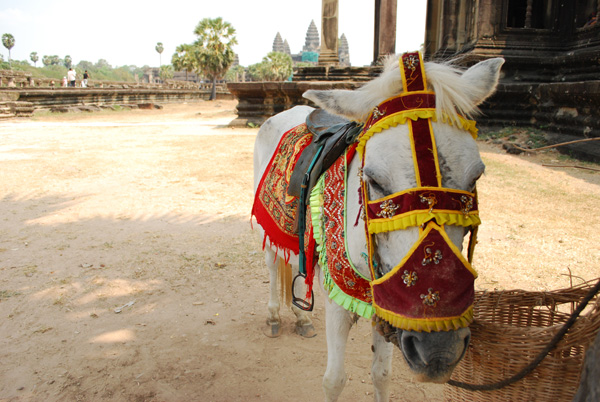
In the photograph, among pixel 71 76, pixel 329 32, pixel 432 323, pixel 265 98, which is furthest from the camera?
pixel 71 76

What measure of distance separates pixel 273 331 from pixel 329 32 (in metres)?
13.9

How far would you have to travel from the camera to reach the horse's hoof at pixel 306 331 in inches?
116

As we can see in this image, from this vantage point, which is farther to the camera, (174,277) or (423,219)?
(174,277)

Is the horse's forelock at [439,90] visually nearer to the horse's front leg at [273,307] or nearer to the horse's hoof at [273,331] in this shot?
the horse's front leg at [273,307]

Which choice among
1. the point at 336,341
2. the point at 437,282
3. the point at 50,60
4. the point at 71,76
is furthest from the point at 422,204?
the point at 50,60

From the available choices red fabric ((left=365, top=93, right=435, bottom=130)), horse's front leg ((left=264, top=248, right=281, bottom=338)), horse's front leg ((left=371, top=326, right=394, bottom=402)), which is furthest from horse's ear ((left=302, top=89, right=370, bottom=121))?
horse's front leg ((left=264, top=248, right=281, bottom=338))

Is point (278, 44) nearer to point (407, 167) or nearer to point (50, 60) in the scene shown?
point (50, 60)

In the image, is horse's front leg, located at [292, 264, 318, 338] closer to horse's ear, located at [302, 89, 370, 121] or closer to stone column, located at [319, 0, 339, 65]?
horse's ear, located at [302, 89, 370, 121]

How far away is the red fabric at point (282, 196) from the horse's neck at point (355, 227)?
548 mm

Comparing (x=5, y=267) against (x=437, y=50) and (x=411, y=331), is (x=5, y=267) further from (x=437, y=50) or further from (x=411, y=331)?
(x=437, y=50)

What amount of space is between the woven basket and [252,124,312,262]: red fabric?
98 cm

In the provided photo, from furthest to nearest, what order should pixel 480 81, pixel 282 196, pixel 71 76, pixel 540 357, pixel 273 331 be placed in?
pixel 71 76, pixel 273 331, pixel 282 196, pixel 480 81, pixel 540 357

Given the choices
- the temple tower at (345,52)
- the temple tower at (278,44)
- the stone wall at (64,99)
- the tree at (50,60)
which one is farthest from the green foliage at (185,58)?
the tree at (50,60)

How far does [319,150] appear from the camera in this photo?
2021 mm
